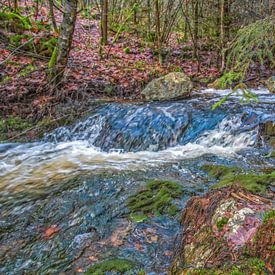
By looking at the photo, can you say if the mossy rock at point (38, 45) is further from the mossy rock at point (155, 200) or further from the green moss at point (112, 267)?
the green moss at point (112, 267)

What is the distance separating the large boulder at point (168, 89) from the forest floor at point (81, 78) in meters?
0.43

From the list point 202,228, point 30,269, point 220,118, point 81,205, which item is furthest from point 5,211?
point 220,118

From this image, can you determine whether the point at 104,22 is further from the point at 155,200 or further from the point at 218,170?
the point at 155,200

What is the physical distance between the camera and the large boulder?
8.22 meters

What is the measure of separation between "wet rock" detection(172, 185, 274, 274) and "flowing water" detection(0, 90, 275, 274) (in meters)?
0.39

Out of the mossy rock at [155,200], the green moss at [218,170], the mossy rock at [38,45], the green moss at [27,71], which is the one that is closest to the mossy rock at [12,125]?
the green moss at [27,71]

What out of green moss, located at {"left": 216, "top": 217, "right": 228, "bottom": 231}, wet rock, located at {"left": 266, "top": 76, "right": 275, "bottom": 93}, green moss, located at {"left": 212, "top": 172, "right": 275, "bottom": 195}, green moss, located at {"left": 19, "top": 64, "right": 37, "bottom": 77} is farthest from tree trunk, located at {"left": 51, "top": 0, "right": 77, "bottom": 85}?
green moss, located at {"left": 216, "top": 217, "right": 228, "bottom": 231}

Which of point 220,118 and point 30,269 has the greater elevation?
point 220,118

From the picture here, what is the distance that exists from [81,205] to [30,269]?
1.15 m

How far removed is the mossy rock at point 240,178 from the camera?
3434 mm

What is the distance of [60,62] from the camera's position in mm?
8133

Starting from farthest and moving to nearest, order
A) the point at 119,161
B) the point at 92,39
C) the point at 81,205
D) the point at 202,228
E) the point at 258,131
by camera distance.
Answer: the point at 92,39
the point at 258,131
the point at 119,161
the point at 81,205
the point at 202,228

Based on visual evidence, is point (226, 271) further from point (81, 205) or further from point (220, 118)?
point (220, 118)

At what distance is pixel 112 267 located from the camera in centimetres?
260
